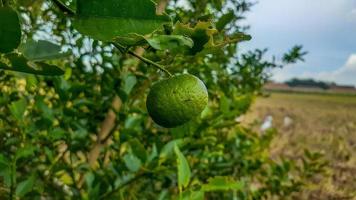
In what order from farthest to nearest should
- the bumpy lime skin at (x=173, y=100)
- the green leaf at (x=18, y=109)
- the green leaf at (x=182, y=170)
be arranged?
1. the green leaf at (x=18, y=109)
2. the green leaf at (x=182, y=170)
3. the bumpy lime skin at (x=173, y=100)

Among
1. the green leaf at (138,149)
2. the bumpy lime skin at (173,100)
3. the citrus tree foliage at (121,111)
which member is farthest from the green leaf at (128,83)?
the bumpy lime skin at (173,100)

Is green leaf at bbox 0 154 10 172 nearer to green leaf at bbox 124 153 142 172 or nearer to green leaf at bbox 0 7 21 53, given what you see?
green leaf at bbox 124 153 142 172

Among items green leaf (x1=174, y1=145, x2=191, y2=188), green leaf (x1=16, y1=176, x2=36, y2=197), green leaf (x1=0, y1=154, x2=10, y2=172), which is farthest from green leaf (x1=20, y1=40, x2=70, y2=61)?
green leaf (x1=16, y1=176, x2=36, y2=197)

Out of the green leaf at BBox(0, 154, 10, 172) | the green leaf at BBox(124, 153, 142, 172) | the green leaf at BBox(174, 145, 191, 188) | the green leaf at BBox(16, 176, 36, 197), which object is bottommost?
the green leaf at BBox(16, 176, 36, 197)

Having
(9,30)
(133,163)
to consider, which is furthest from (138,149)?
(9,30)

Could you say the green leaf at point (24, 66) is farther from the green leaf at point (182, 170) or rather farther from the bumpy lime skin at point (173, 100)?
the green leaf at point (182, 170)
